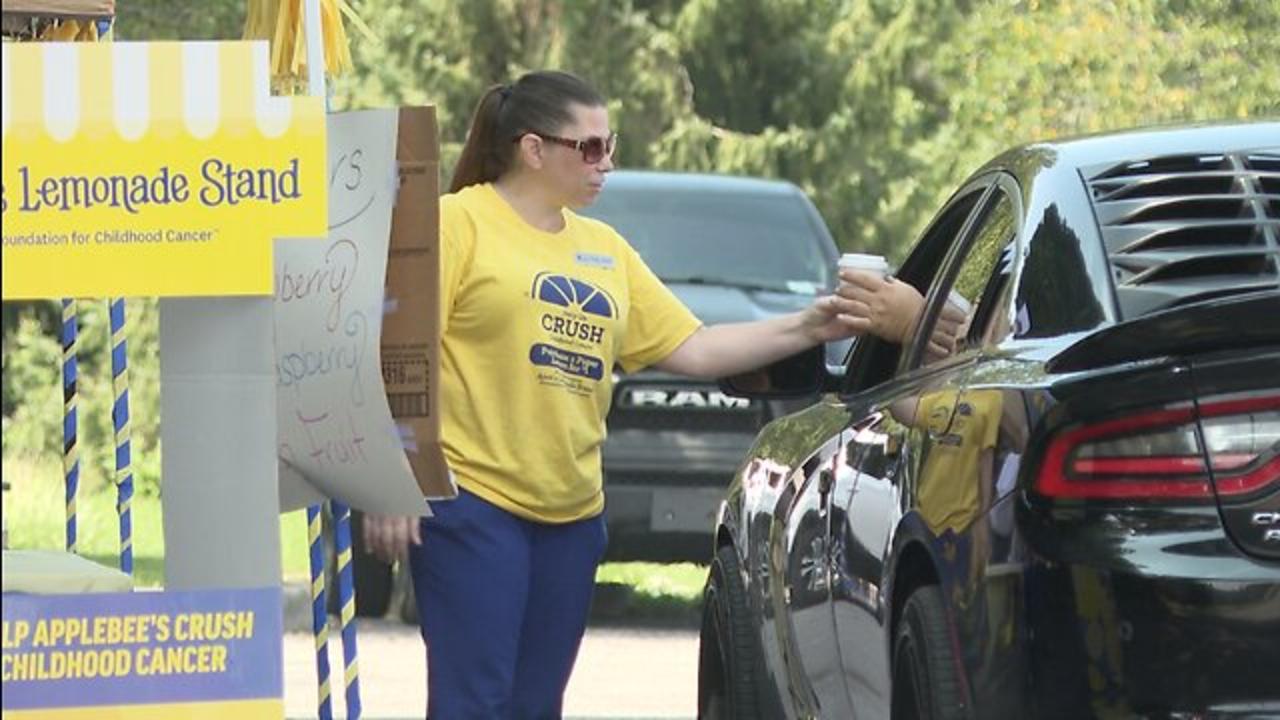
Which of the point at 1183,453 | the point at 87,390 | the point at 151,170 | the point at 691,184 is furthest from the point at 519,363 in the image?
the point at 87,390

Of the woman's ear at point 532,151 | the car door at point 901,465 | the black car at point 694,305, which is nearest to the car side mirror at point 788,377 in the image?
the car door at point 901,465

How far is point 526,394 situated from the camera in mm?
6852

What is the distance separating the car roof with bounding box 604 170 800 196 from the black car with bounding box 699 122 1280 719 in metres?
8.58

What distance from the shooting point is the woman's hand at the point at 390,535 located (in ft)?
21.6

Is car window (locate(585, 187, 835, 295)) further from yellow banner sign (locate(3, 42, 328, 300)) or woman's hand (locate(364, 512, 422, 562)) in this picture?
yellow banner sign (locate(3, 42, 328, 300))

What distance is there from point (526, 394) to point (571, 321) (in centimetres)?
19

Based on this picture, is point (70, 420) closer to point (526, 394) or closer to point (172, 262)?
point (526, 394)

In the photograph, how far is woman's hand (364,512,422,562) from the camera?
6574 millimetres

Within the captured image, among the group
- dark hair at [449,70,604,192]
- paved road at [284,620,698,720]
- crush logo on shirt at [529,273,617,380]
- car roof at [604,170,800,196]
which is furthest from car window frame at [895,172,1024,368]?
car roof at [604,170,800,196]

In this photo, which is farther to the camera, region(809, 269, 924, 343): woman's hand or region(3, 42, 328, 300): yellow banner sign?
region(809, 269, 924, 343): woman's hand

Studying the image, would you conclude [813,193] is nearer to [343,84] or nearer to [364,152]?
[343,84]

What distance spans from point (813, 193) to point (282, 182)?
30.1 meters

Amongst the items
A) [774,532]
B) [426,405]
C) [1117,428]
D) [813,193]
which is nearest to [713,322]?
[774,532]

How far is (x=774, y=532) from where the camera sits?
23.7 feet
